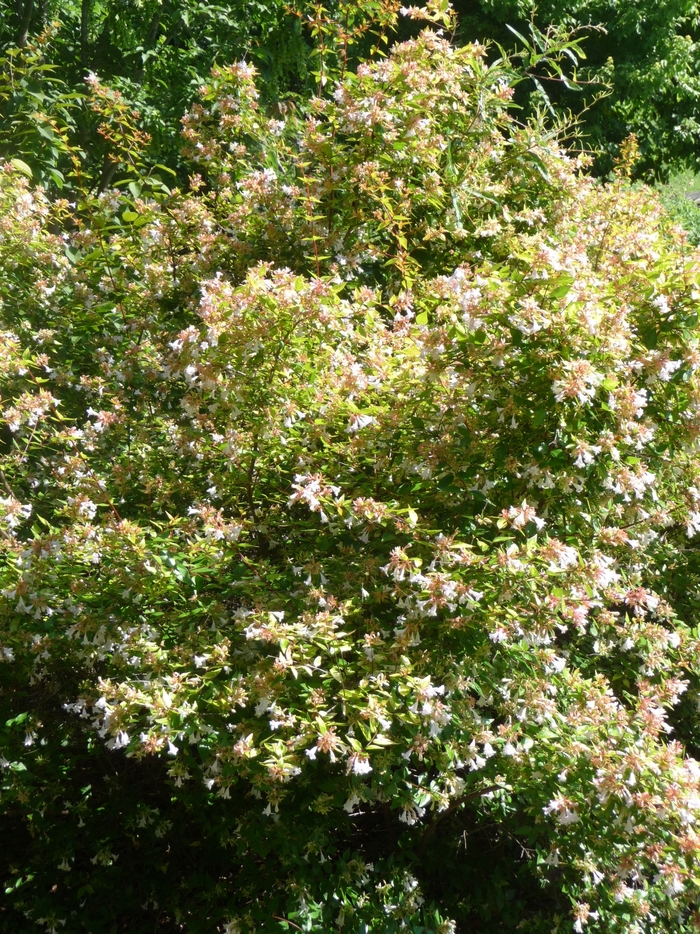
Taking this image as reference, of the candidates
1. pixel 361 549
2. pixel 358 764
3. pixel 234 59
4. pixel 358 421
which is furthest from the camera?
pixel 234 59

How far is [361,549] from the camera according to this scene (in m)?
2.30

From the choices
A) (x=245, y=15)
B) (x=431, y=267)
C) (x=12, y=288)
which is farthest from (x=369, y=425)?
(x=245, y=15)

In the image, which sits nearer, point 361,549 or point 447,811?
point 361,549

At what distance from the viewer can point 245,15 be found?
6.62 meters

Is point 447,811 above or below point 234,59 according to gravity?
below

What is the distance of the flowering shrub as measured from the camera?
199cm

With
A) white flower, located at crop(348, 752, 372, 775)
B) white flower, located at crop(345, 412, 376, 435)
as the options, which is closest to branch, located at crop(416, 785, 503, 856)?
white flower, located at crop(348, 752, 372, 775)

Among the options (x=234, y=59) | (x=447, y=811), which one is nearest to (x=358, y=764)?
(x=447, y=811)

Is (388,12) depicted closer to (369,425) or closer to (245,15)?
(369,425)

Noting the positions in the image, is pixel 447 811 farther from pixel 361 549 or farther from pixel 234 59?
pixel 234 59

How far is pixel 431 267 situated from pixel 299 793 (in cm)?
A: 206

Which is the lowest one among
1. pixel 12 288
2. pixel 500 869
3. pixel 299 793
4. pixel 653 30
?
pixel 500 869

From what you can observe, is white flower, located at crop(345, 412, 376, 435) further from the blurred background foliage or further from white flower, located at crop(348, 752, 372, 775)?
the blurred background foliage

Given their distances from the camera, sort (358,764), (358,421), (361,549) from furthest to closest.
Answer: (361,549)
(358,421)
(358,764)
